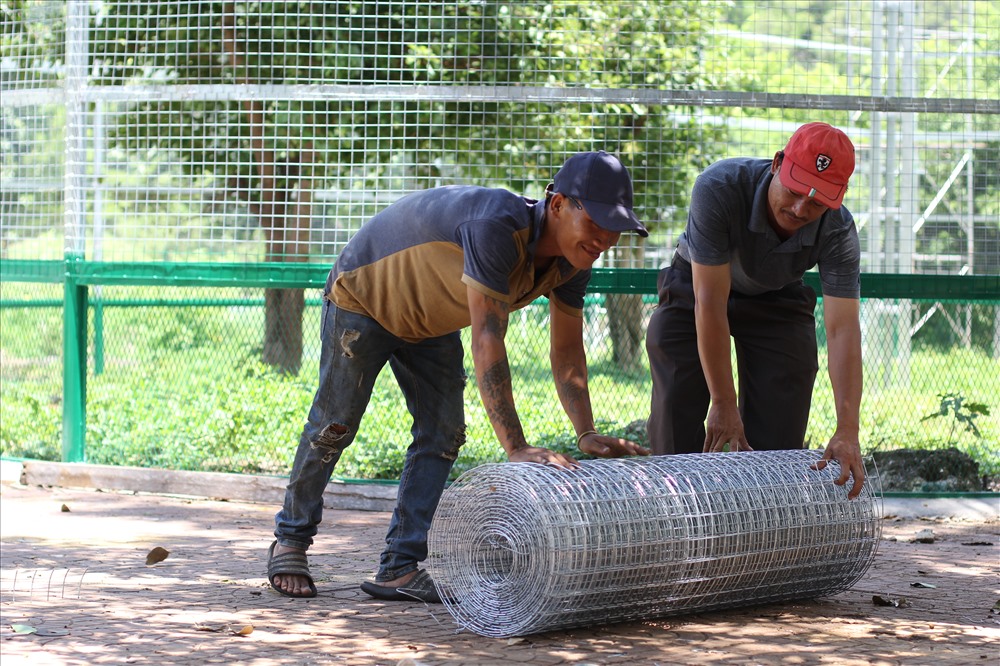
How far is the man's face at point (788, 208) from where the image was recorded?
458 centimetres

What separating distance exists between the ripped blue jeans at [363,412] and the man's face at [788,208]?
1.38 meters

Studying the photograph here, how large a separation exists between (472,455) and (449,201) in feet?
11.8

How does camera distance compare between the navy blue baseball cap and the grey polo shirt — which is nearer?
the navy blue baseball cap

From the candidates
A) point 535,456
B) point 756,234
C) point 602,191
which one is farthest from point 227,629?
point 756,234

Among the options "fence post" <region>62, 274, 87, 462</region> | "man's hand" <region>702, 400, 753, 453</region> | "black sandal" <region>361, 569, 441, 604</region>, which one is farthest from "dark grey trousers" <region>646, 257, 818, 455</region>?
"fence post" <region>62, 274, 87, 462</region>

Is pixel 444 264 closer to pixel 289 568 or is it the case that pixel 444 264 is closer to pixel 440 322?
pixel 440 322

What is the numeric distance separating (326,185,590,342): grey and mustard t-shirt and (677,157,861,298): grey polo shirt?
0.53 meters

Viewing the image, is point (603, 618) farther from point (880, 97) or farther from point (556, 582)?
point (880, 97)

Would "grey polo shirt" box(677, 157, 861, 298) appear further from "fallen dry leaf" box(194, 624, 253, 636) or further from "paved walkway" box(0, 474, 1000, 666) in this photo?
"fallen dry leaf" box(194, 624, 253, 636)

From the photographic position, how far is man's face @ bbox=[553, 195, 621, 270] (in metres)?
4.14

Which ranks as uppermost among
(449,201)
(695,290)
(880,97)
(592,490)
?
(880,97)

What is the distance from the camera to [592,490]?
416 centimetres

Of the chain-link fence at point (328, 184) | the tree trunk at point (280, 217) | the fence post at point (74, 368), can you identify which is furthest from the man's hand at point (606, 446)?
the fence post at point (74, 368)

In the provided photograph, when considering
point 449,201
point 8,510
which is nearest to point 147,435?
point 8,510
